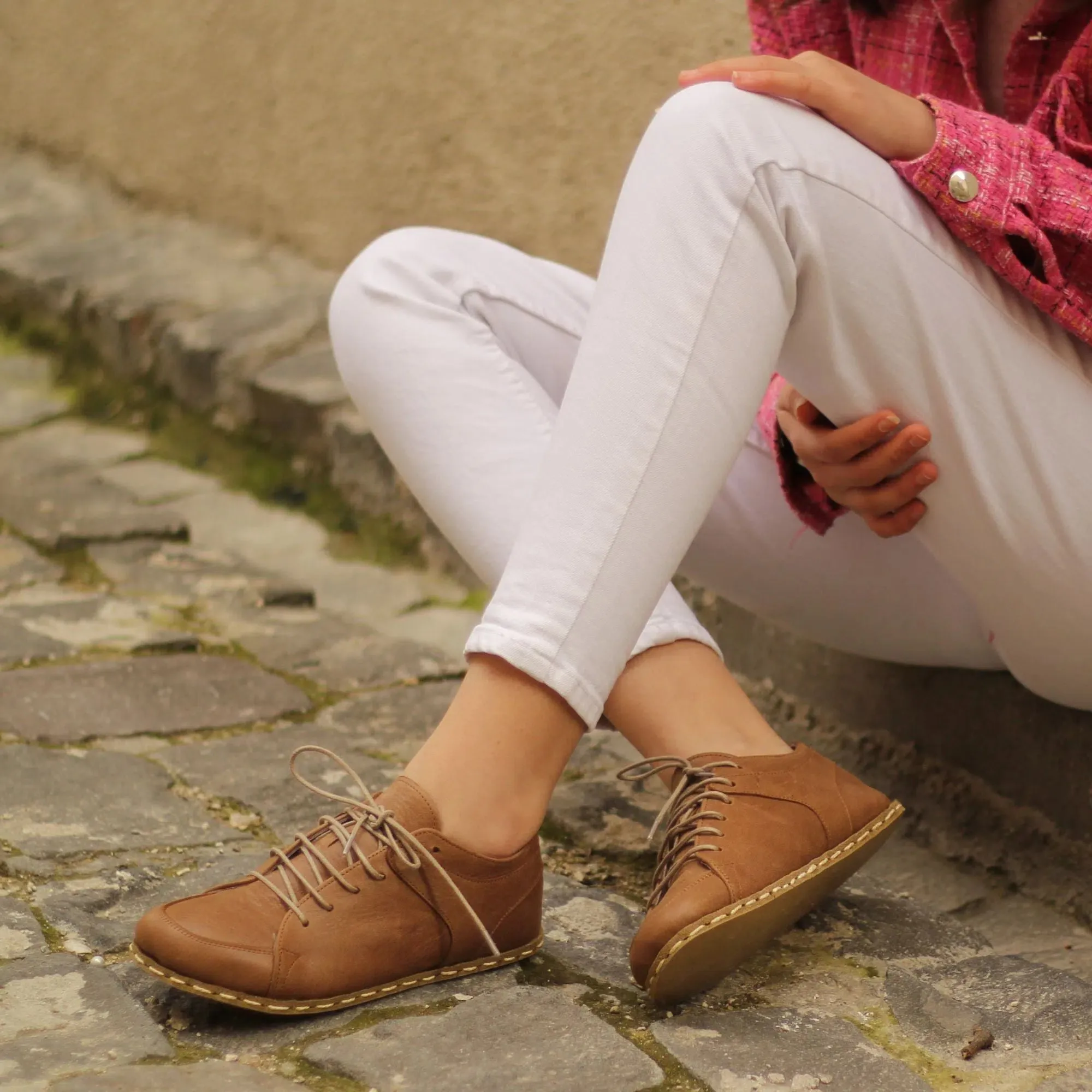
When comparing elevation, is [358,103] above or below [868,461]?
above

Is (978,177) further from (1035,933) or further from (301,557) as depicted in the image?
(301,557)

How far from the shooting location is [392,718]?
1.84 metres

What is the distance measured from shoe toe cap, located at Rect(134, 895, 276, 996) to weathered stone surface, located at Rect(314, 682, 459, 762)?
2.19ft

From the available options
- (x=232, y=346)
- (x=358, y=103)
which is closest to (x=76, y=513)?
(x=232, y=346)

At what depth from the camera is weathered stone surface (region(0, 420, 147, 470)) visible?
2.90 metres

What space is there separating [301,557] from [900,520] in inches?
60.3

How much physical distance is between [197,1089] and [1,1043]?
0.16 metres

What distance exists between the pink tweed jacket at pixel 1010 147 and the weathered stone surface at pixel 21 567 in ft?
4.44

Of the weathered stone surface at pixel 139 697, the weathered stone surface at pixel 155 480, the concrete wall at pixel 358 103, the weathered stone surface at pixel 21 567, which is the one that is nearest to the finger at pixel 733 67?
the weathered stone surface at pixel 139 697

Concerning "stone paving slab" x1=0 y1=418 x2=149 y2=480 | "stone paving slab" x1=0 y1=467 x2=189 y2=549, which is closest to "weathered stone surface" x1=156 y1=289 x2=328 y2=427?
"stone paving slab" x1=0 y1=418 x2=149 y2=480

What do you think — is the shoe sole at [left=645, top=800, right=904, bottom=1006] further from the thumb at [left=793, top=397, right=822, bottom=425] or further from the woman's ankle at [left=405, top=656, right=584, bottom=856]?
the thumb at [left=793, top=397, right=822, bottom=425]

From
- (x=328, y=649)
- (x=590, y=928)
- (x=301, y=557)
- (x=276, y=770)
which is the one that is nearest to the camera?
(x=590, y=928)

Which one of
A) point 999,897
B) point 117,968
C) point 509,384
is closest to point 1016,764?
point 999,897

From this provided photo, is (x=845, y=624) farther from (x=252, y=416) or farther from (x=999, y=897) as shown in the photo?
(x=252, y=416)
